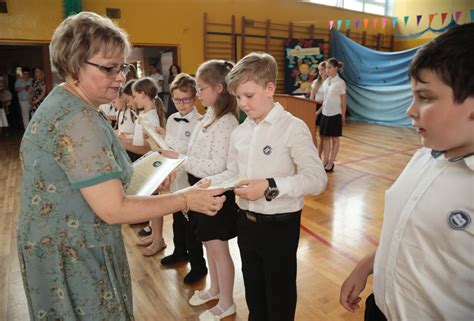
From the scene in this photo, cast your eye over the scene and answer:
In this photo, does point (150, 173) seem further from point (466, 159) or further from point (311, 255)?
point (311, 255)

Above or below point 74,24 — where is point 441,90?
below

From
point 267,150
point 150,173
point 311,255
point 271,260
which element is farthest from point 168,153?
point 311,255

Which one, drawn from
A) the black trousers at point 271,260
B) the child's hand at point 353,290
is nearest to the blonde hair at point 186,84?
the black trousers at point 271,260

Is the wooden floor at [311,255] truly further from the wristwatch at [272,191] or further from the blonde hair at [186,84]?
the blonde hair at [186,84]

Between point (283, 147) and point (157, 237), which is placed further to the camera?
point (157, 237)

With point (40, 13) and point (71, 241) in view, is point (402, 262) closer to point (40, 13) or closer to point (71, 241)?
point (71, 241)

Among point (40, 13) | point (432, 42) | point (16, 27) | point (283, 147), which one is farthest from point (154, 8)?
point (432, 42)

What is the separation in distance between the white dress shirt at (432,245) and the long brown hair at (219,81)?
3.57 feet

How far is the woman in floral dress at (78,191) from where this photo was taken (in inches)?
38.0

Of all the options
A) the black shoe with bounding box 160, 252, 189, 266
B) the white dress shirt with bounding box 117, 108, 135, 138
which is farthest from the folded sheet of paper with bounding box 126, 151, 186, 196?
the white dress shirt with bounding box 117, 108, 135, 138

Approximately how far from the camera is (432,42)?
78 centimetres

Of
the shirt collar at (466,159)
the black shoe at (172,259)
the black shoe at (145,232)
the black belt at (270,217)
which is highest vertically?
the shirt collar at (466,159)

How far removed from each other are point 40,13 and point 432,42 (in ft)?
25.1

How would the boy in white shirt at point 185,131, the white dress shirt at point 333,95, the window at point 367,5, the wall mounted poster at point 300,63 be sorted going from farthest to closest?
the window at point 367,5
the wall mounted poster at point 300,63
the white dress shirt at point 333,95
the boy in white shirt at point 185,131
